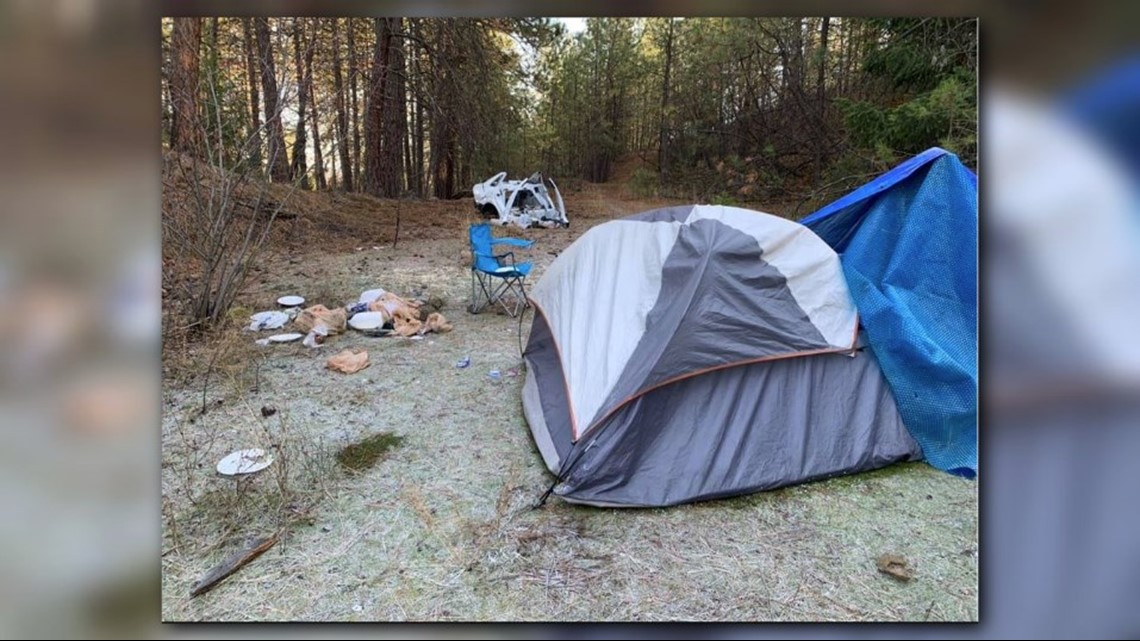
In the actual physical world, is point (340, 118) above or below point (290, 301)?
above

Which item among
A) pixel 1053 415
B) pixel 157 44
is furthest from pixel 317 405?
pixel 1053 415

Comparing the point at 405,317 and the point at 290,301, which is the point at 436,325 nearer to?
the point at 405,317

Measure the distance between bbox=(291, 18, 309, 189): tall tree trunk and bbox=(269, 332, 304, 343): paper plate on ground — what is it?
0.92 m

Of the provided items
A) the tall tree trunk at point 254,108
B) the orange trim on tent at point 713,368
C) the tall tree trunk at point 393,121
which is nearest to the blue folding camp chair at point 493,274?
the tall tree trunk at point 254,108

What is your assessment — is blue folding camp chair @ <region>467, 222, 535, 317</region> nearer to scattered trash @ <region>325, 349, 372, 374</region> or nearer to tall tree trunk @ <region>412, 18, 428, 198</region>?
scattered trash @ <region>325, 349, 372, 374</region>

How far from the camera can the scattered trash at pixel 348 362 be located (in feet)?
10.3

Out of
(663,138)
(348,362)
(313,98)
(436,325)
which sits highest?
(663,138)

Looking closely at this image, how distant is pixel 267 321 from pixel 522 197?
3.37 m

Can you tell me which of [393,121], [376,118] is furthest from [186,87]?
[393,121]

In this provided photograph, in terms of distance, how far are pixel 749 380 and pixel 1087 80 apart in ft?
4.13

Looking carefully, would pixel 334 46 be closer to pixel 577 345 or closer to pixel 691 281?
pixel 577 345

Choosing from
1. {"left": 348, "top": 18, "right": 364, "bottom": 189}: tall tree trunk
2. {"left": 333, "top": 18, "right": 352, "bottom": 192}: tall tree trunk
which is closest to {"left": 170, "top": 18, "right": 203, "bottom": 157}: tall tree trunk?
{"left": 333, "top": 18, "right": 352, "bottom": 192}: tall tree trunk

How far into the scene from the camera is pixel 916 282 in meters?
2.33

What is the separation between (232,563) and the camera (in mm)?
1755
